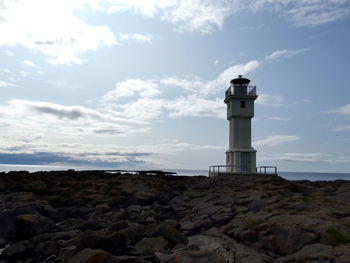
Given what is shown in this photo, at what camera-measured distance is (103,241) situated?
7.07 meters

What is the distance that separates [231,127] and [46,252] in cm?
2586

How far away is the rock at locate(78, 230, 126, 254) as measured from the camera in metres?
6.96

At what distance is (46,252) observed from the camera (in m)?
7.93

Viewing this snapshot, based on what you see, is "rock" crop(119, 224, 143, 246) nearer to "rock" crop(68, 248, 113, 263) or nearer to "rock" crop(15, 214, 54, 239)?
"rock" crop(68, 248, 113, 263)

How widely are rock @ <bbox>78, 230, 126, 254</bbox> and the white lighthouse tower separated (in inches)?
914

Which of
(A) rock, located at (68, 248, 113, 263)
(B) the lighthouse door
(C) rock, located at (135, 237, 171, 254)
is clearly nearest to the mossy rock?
(C) rock, located at (135, 237, 171, 254)

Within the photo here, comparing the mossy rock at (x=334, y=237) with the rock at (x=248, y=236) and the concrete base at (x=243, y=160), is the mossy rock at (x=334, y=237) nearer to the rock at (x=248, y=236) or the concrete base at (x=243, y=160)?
the rock at (x=248, y=236)

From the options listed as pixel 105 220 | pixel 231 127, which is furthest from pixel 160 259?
pixel 231 127

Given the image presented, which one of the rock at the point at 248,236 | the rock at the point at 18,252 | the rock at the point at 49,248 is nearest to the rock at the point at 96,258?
the rock at the point at 49,248

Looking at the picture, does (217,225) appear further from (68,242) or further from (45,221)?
(45,221)

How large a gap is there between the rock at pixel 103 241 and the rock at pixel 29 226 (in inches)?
139

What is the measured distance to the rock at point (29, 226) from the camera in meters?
9.70

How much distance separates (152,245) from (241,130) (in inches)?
964

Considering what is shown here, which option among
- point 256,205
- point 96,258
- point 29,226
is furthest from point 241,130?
point 96,258
